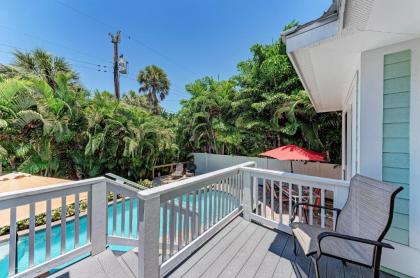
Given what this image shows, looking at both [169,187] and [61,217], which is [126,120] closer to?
[61,217]

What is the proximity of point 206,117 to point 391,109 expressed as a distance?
9.83m

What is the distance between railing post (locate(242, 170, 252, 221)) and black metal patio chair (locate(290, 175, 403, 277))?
1.21 meters

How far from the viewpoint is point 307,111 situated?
798 cm

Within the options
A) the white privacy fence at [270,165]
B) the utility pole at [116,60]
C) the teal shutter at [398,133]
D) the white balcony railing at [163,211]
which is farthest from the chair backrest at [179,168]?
the teal shutter at [398,133]

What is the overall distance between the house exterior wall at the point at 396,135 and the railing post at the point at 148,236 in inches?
92.8

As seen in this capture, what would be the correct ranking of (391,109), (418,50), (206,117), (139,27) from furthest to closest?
(139,27) < (206,117) < (391,109) < (418,50)

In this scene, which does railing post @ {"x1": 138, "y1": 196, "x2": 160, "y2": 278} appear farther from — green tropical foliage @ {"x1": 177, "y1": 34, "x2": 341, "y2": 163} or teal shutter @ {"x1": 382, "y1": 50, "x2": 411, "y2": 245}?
green tropical foliage @ {"x1": 177, "y1": 34, "x2": 341, "y2": 163}

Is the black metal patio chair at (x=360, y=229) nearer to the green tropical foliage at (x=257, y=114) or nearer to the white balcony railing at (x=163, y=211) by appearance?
the white balcony railing at (x=163, y=211)

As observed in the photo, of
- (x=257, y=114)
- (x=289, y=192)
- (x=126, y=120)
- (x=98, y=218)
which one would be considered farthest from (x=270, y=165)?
(x=98, y=218)

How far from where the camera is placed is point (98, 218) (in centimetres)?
263

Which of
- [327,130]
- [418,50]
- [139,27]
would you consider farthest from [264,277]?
[139,27]

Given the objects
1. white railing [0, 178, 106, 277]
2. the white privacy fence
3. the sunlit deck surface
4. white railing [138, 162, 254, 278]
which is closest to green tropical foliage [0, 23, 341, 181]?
the white privacy fence

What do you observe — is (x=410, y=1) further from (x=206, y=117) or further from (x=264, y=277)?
(x=206, y=117)

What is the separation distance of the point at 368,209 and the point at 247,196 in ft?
6.03
